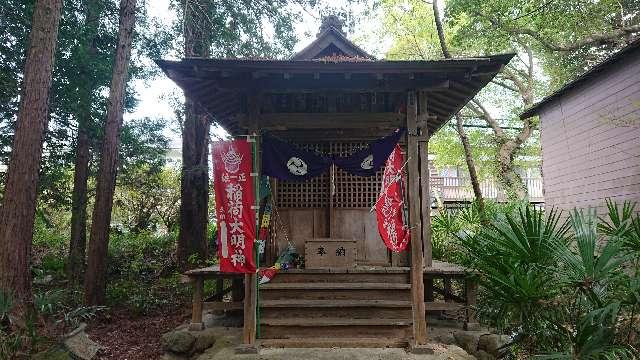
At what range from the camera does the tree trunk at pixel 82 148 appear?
10914mm

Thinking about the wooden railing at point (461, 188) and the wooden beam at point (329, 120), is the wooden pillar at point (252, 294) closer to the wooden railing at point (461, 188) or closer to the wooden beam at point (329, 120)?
the wooden beam at point (329, 120)

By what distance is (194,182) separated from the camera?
14.0 meters

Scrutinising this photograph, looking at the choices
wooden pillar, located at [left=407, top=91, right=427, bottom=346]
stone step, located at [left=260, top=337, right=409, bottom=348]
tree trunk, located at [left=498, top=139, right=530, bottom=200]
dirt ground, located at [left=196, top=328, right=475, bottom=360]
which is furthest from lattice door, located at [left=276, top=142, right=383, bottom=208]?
tree trunk, located at [left=498, top=139, right=530, bottom=200]

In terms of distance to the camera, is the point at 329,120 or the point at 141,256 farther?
the point at 141,256

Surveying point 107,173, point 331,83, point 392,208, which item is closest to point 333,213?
point 392,208

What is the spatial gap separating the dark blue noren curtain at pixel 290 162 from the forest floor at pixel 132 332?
3.99m

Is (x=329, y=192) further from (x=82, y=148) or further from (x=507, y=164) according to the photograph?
(x=507, y=164)

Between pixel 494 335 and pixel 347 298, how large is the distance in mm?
2601

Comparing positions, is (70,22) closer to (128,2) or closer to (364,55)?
(128,2)

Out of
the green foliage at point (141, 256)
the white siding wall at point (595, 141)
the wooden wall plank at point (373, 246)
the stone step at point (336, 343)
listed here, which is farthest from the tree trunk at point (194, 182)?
the white siding wall at point (595, 141)

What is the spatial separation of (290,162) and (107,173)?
502 cm

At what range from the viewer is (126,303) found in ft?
34.9

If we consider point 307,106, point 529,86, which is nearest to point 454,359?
point 307,106

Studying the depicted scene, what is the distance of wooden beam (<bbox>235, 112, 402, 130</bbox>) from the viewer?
284 inches
